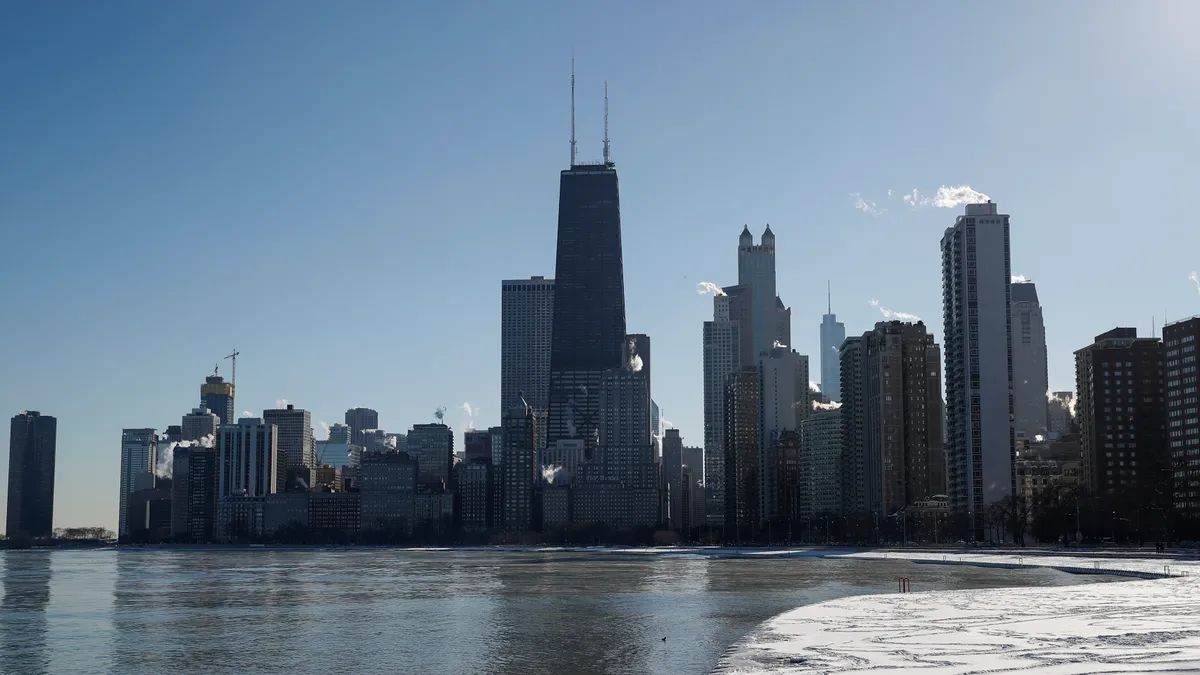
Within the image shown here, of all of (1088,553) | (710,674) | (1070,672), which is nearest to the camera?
(1070,672)

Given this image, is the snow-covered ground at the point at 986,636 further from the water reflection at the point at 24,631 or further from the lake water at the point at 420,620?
the water reflection at the point at 24,631

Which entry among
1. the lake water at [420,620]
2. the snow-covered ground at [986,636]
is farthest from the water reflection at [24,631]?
the snow-covered ground at [986,636]

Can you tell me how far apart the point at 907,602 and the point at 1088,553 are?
125 metres

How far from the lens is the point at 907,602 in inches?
3376

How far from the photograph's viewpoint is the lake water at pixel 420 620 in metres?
69.1

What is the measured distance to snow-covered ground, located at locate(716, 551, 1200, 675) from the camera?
5209 cm

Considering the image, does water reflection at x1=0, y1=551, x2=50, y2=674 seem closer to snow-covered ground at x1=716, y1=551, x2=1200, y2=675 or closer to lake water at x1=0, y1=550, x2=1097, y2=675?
lake water at x1=0, y1=550, x2=1097, y2=675

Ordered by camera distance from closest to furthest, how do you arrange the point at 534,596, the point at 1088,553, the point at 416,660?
the point at 416,660 < the point at 534,596 < the point at 1088,553

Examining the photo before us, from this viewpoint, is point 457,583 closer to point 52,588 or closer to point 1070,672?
point 52,588

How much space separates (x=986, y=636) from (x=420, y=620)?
46.5m

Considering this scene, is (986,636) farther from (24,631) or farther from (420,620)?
(24,631)

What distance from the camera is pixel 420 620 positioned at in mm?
95250

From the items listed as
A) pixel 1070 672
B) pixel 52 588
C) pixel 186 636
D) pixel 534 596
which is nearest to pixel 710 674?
pixel 1070 672

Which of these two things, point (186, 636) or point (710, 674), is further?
point (186, 636)
